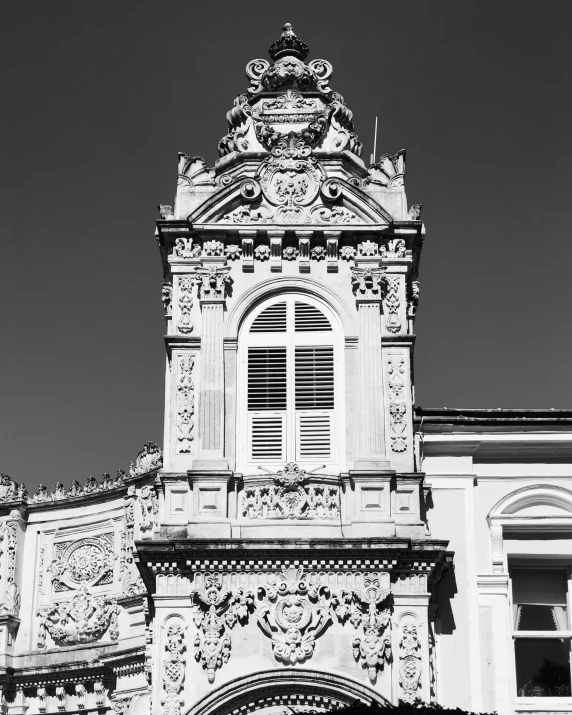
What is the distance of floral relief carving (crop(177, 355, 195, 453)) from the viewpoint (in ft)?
82.3

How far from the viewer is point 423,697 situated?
23.4m

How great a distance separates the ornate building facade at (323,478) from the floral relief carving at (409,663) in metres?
0.03

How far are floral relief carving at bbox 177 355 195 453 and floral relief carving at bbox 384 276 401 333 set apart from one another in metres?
3.37

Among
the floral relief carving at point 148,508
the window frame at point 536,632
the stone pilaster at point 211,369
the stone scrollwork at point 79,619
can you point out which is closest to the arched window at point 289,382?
the stone pilaster at point 211,369

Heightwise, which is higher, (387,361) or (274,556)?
(387,361)

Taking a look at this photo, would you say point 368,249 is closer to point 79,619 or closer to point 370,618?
point 370,618

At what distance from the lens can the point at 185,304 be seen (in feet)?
85.5

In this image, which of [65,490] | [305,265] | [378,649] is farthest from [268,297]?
[65,490]

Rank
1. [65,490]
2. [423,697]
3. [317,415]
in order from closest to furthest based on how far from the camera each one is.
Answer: [423,697]
[317,415]
[65,490]

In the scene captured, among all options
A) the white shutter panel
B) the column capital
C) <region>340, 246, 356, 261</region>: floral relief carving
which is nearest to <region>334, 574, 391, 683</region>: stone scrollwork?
the white shutter panel

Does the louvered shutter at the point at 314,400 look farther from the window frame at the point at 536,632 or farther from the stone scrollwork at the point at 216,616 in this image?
the window frame at the point at 536,632

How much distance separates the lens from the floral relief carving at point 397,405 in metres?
25.0

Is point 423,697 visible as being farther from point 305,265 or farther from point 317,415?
point 305,265

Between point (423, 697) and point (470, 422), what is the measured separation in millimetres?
5038
